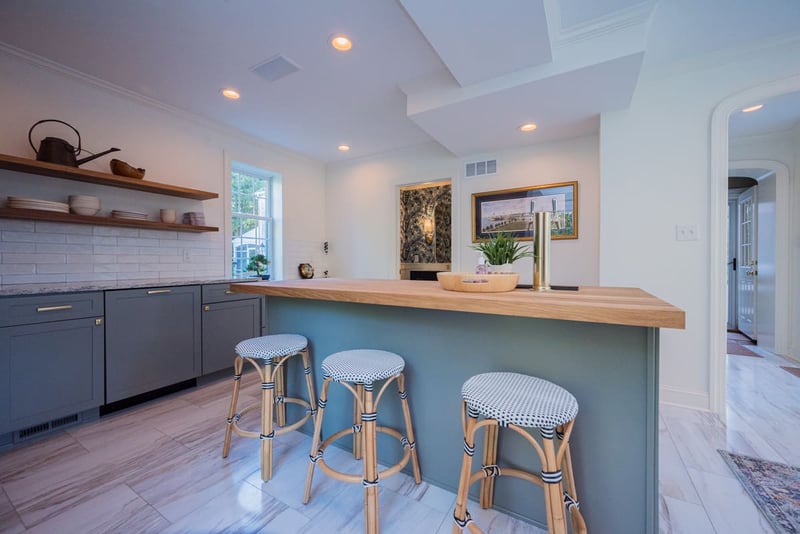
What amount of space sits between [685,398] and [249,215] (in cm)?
475

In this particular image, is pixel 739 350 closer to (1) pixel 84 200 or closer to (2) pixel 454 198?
(2) pixel 454 198

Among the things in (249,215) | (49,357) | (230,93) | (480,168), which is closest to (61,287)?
(49,357)

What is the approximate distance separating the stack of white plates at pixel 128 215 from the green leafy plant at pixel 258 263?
123 centimetres

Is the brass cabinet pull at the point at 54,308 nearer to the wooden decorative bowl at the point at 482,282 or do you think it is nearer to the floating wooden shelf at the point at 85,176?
the floating wooden shelf at the point at 85,176

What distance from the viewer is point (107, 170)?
106 inches

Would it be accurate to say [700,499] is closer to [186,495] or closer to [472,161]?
[186,495]

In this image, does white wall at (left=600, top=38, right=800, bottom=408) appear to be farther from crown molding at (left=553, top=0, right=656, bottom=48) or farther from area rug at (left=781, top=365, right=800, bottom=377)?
area rug at (left=781, top=365, right=800, bottom=377)

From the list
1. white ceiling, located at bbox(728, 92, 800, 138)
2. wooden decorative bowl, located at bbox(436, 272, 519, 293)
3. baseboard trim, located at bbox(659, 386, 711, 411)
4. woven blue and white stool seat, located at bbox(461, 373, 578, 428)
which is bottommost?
baseboard trim, located at bbox(659, 386, 711, 411)

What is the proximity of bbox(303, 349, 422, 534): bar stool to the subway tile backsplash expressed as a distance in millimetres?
2548

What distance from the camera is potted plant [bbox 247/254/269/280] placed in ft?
12.6

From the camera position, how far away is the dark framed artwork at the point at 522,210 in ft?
10.7

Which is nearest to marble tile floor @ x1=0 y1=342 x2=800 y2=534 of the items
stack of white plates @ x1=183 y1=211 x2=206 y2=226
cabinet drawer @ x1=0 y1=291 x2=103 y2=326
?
cabinet drawer @ x1=0 y1=291 x2=103 y2=326

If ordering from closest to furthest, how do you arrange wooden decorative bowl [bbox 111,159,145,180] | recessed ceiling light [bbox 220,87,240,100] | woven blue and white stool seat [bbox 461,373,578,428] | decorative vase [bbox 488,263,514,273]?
1. woven blue and white stool seat [bbox 461,373,578,428]
2. decorative vase [bbox 488,263,514,273]
3. wooden decorative bowl [bbox 111,159,145,180]
4. recessed ceiling light [bbox 220,87,240,100]

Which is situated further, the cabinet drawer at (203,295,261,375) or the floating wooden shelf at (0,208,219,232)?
the cabinet drawer at (203,295,261,375)
